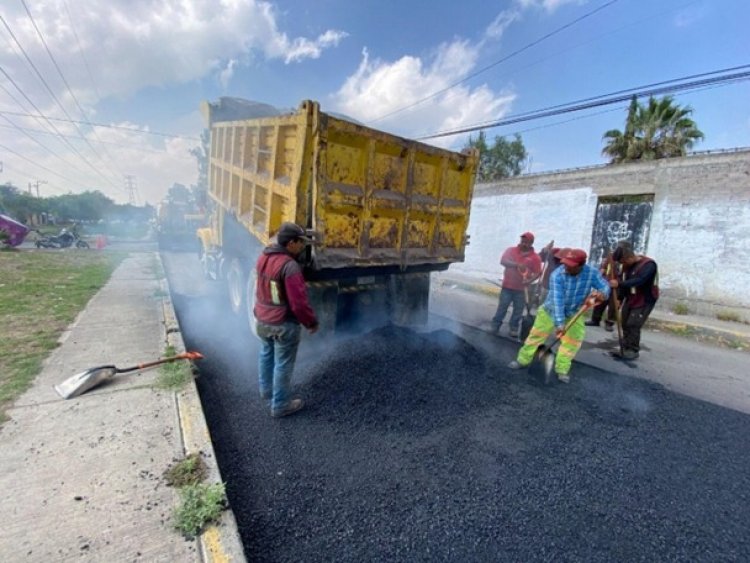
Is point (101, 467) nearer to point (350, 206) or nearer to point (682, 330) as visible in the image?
point (350, 206)

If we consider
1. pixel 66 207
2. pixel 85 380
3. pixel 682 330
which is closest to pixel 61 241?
pixel 85 380

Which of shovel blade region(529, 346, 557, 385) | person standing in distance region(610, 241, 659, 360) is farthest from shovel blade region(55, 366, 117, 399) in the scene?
person standing in distance region(610, 241, 659, 360)

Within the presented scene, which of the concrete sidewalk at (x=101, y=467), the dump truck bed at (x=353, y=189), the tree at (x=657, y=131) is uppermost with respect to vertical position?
the tree at (x=657, y=131)

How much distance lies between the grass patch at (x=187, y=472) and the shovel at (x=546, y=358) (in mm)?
3350

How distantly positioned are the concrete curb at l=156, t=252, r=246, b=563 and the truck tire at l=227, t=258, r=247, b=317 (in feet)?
4.39

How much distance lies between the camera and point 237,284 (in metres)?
5.72

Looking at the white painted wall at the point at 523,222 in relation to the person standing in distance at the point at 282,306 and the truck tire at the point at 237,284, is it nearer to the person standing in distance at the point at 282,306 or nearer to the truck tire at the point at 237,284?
the truck tire at the point at 237,284

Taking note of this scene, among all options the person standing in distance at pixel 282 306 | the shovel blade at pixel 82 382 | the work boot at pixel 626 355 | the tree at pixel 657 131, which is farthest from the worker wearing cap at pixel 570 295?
the tree at pixel 657 131

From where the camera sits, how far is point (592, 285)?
13.1 feet

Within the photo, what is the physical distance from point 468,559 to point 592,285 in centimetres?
312

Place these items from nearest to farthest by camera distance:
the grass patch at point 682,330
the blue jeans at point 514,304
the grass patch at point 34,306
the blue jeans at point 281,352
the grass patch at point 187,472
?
the grass patch at point 187,472
the blue jeans at point 281,352
the grass patch at point 34,306
the blue jeans at point 514,304
the grass patch at point 682,330

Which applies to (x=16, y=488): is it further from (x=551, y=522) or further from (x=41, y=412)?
(x=551, y=522)

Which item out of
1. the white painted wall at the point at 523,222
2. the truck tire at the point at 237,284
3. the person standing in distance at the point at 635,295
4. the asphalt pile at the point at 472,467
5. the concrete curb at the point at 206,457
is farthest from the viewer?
the white painted wall at the point at 523,222

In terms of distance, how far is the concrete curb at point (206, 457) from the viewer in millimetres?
1711
